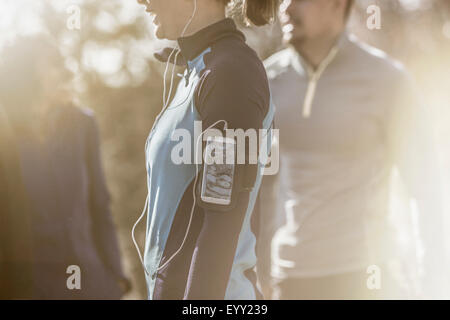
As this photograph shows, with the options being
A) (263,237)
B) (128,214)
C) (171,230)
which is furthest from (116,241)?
(128,214)

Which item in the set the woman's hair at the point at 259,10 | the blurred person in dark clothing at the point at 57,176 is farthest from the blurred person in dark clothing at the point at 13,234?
the blurred person in dark clothing at the point at 57,176

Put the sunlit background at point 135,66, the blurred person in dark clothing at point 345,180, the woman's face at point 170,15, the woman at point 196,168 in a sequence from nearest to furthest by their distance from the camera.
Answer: the woman at point 196,168 < the woman's face at point 170,15 < the blurred person in dark clothing at point 345,180 < the sunlit background at point 135,66

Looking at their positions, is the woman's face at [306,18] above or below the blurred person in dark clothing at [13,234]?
above

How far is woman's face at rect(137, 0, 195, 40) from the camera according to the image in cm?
164

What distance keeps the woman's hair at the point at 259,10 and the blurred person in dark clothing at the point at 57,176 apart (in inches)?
48.6

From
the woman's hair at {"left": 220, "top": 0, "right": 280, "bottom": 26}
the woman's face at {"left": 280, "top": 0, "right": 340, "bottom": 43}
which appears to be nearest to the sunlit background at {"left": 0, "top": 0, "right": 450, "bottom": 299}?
the woman's face at {"left": 280, "top": 0, "right": 340, "bottom": 43}

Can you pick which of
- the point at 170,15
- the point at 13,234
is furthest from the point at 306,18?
the point at 13,234

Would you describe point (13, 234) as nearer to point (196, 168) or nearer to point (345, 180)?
point (196, 168)

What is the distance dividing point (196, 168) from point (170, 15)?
422mm

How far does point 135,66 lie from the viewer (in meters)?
8.37

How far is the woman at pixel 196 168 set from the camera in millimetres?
1385

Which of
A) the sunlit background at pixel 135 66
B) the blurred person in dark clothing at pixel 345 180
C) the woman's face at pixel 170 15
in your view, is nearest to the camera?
the woman's face at pixel 170 15

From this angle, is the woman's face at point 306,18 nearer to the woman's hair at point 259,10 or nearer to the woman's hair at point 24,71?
the woman's hair at point 24,71

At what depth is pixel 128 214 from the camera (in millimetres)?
9430
